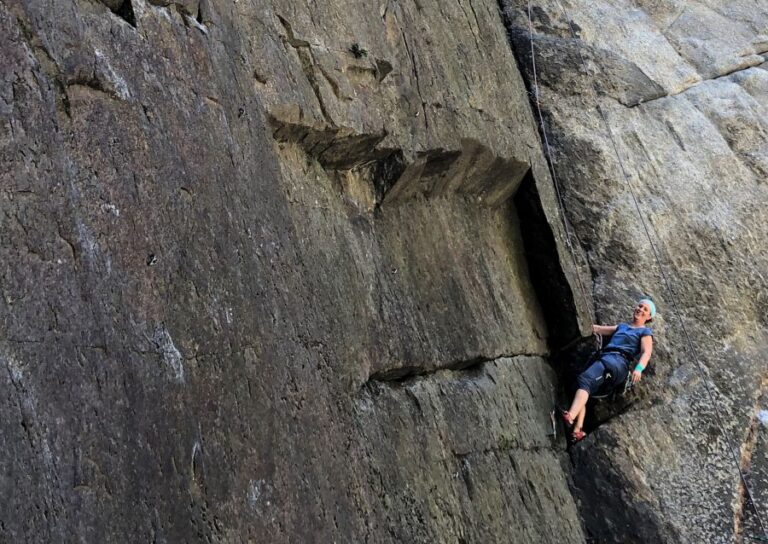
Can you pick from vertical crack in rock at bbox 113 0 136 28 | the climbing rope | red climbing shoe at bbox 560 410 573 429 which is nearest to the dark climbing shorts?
red climbing shoe at bbox 560 410 573 429

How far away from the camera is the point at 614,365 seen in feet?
28.4

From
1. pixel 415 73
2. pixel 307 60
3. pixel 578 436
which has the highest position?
pixel 415 73

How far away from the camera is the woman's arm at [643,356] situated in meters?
8.67

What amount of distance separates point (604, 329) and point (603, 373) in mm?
681

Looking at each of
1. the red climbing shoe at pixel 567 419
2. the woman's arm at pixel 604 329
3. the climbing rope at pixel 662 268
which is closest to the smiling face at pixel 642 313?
the woman's arm at pixel 604 329

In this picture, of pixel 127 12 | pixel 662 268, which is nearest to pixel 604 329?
pixel 662 268

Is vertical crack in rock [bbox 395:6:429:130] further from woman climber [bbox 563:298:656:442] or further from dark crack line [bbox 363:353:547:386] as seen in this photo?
woman climber [bbox 563:298:656:442]

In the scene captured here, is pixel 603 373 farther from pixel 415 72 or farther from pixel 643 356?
pixel 415 72

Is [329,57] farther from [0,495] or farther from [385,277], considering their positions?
[0,495]

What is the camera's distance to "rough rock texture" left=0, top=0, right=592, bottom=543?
156 inches

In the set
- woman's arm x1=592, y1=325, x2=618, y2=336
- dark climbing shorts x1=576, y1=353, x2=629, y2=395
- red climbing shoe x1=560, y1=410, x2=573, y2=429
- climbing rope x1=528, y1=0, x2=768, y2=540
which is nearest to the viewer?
climbing rope x1=528, y1=0, x2=768, y2=540

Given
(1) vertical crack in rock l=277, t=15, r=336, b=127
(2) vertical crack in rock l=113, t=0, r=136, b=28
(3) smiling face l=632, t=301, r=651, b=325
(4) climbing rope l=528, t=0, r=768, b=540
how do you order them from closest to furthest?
(2) vertical crack in rock l=113, t=0, r=136, b=28 < (1) vertical crack in rock l=277, t=15, r=336, b=127 < (4) climbing rope l=528, t=0, r=768, b=540 < (3) smiling face l=632, t=301, r=651, b=325

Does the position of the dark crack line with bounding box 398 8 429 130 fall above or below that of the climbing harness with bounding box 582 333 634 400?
above

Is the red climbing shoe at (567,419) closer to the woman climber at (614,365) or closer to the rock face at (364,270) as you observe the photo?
the woman climber at (614,365)
